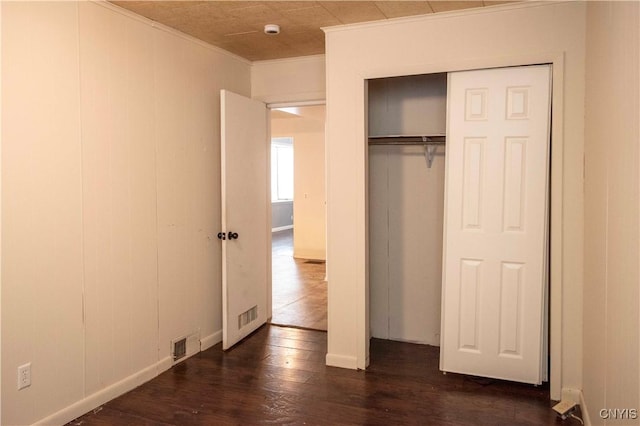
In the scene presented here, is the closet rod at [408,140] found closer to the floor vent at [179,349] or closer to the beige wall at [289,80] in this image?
the beige wall at [289,80]

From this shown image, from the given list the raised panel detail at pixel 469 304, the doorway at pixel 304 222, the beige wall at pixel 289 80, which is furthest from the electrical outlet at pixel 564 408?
the beige wall at pixel 289 80

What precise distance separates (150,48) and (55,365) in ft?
6.75

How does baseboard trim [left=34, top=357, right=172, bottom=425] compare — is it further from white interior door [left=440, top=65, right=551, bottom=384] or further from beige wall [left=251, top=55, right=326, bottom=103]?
beige wall [left=251, top=55, right=326, bottom=103]

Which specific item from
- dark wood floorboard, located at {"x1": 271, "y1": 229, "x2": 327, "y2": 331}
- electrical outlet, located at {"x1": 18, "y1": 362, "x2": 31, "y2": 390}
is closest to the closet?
dark wood floorboard, located at {"x1": 271, "y1": 229, "x2": 327, "y2": 331}

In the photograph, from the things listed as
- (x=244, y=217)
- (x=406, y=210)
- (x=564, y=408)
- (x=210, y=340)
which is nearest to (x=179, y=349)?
(x=210, y=340)

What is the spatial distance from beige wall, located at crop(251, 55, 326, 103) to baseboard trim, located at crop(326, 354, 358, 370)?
215 centimetres

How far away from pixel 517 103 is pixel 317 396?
7.27ft

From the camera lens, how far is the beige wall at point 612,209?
168 cm

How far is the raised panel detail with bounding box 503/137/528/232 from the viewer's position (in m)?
3.13

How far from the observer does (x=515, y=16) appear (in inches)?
121

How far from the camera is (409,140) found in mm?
3830

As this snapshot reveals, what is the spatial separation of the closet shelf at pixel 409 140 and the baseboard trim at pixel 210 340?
2.02 metres

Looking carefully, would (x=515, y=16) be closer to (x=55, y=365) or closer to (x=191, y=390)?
(x=191, y=390)

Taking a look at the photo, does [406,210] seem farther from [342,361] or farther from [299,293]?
[299,293]
